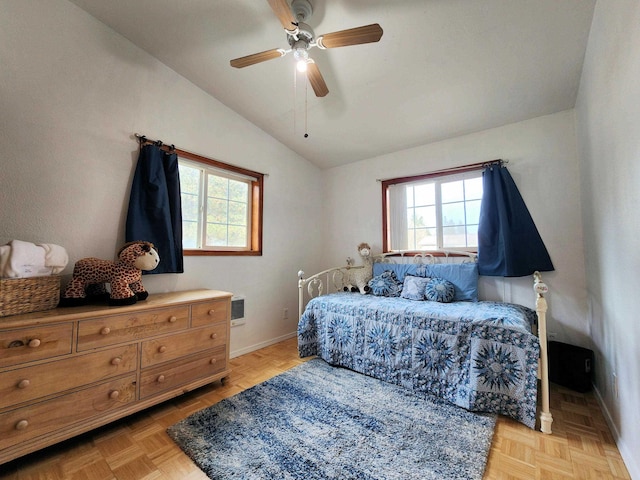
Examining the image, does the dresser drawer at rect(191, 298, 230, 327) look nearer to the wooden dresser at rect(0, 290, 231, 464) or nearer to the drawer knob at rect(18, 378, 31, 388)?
the wooden dresser at rect(0, 290, 231, 464)

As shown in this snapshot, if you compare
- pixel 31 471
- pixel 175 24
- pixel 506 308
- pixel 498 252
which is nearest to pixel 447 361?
pixel 506 308

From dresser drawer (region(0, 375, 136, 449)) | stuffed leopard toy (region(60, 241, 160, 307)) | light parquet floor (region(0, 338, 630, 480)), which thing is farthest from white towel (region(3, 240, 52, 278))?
light parquet floor (region(0, 338, 630, 480))

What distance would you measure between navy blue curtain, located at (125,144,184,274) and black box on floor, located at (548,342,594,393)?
10.2 ft

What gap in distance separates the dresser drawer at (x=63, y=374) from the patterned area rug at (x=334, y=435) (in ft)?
1.65

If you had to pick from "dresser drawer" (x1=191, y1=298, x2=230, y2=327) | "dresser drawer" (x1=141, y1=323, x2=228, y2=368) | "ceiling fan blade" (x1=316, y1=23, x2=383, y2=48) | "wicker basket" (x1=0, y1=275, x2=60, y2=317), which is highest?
"ceiling fan blade" (x1=316, y1=23, x2=383, y2=48)

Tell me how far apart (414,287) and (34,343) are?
8.79 feet

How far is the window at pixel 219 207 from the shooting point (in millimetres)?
2486

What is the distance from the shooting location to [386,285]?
281cm

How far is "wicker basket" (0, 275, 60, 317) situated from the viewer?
1.31 meters

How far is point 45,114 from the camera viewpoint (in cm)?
173

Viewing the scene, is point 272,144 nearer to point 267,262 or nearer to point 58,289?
point 267,262

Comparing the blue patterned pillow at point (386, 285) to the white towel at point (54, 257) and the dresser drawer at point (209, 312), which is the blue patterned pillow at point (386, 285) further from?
the white towel at point (54, 257)

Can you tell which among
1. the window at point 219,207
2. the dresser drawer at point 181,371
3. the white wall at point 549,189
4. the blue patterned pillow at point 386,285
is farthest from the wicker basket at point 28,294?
the white wall at point 549,189

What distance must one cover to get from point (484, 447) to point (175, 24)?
335 centimetres
